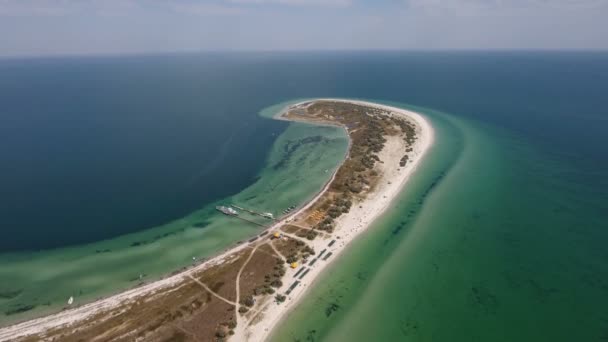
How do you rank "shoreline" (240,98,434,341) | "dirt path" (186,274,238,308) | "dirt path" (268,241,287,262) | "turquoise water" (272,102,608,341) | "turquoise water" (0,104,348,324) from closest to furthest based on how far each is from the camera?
"turquoise water" (272,102,608,341)
"shoreline" (240,98,434,341)
"dirt path" (186,274,238,308)
"turquoise water" (0,104,348,324)
"dirt path" (268,241,287,262)

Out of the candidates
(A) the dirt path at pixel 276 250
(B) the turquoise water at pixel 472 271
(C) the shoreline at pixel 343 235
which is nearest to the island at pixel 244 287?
(C) the shoreline at pixel 343 235

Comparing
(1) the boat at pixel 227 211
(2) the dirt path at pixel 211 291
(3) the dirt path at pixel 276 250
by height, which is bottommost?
(2) the dirt path at pixel 211 291

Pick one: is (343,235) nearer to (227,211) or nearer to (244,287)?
(244,287)

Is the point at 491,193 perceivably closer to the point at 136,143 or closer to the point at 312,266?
the point at 312,266

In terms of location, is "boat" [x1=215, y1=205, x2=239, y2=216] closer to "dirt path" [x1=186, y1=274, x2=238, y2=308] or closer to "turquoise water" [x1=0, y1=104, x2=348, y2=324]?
"turquoise water" [x1=0, y1=104, x2=348, y2=324]

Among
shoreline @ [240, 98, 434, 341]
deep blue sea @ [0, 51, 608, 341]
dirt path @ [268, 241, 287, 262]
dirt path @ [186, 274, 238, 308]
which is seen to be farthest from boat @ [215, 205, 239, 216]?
shoreline @ [240, 98, 434, 341]

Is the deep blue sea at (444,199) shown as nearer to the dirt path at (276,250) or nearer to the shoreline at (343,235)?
the shoreline at (343,235)
